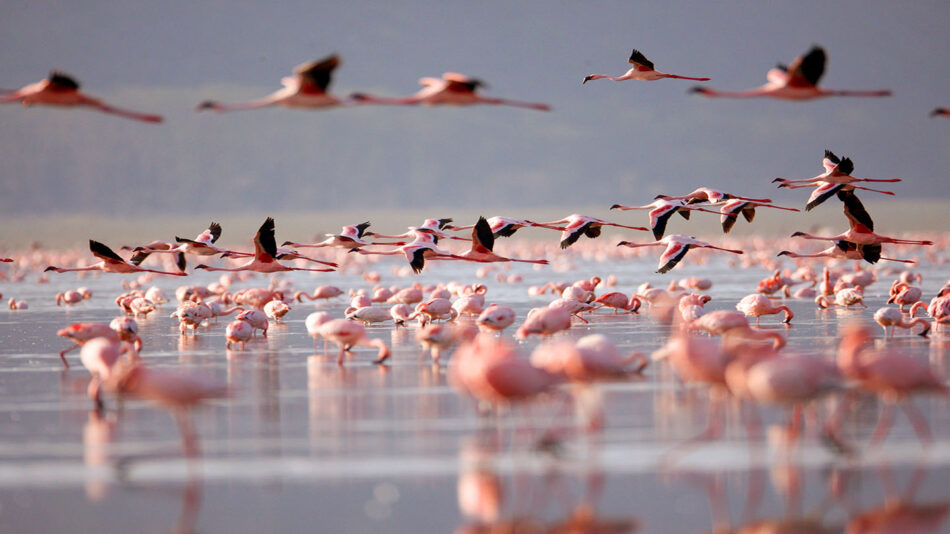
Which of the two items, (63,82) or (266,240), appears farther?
(266,240)

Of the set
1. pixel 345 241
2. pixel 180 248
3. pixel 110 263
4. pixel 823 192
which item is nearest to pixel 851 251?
pixel 823 192

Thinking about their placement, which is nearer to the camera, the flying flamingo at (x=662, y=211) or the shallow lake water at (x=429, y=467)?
the shallow lake water at (x=429, y=467)

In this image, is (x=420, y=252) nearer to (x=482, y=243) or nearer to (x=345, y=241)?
(x=482, y=243)

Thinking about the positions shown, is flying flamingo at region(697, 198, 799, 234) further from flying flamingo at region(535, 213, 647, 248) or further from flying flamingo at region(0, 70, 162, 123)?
flying flamingo at region(0, 70, 162, 123)

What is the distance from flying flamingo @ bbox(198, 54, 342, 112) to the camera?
9656 millimetres

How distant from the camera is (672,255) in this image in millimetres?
13484

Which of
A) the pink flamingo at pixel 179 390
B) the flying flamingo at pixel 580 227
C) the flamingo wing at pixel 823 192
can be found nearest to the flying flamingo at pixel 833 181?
the flamingo wing at pixel 823 192

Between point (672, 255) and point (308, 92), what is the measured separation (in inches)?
218

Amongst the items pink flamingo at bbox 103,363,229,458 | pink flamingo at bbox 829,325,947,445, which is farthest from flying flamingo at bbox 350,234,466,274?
pink flamingo at bbox 829,325,947,445

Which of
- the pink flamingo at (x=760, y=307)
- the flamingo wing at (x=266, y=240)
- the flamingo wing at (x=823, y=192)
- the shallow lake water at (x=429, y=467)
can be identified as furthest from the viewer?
the flamingo wing at (x=266, y=240)

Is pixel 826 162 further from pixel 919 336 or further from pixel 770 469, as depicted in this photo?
pixel 770 469

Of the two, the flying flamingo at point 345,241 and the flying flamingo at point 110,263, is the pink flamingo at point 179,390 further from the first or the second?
the flying flamingo at point 345,241

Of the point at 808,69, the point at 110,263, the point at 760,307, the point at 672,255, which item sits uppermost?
the point at 808,69

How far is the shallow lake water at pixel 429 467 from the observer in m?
4.69
